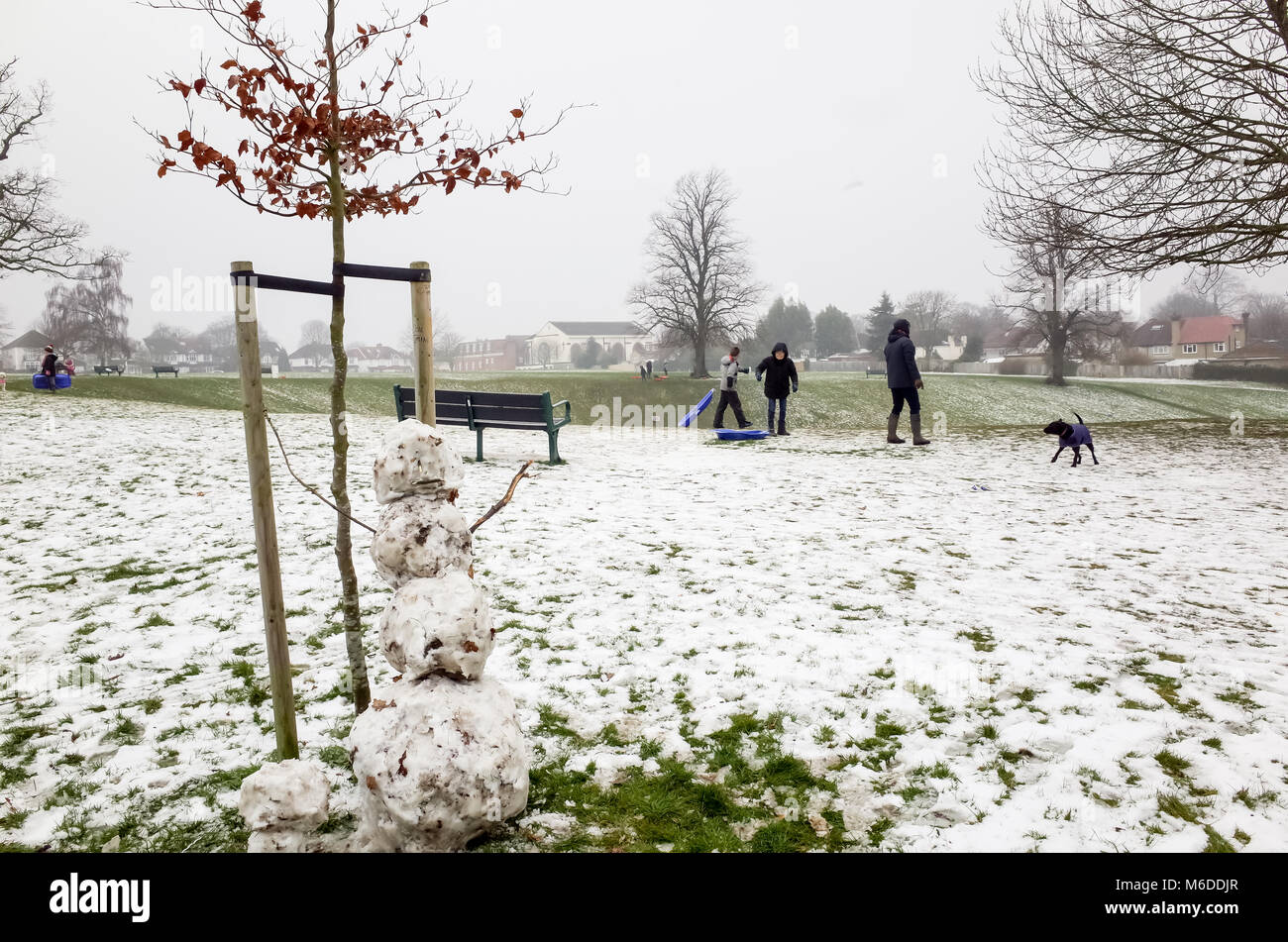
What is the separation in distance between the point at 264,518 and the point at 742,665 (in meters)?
2.74

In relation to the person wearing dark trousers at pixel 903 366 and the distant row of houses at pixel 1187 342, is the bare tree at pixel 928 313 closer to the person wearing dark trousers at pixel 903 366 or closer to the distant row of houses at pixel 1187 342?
the distant row of houses at pixel 1187 342

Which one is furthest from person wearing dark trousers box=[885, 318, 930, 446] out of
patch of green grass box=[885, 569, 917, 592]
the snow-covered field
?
patch of green grass box=[885, 569, 917, 592]

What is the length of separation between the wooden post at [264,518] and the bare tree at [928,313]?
79971 millimetres

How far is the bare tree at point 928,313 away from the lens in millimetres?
83875

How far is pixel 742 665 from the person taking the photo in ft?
13.4

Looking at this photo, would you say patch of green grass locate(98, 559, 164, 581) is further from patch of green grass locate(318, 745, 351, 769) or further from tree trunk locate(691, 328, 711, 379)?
tree trunk locate(691, 328, 711, 379)

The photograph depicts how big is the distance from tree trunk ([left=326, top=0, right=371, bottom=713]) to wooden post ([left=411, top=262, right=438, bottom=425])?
0.34m

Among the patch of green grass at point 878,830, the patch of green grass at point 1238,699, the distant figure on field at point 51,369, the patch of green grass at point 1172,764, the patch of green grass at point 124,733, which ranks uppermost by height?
the distant figure on field at point 51,369

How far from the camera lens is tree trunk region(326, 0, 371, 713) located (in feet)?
10.2

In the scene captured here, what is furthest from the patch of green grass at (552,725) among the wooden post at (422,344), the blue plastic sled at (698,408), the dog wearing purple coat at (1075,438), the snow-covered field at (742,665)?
the blue plastic sled at (698,408)

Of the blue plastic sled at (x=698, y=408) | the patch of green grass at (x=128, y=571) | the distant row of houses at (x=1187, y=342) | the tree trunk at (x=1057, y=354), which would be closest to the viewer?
the patch of green grass at (x=128, y=571)
